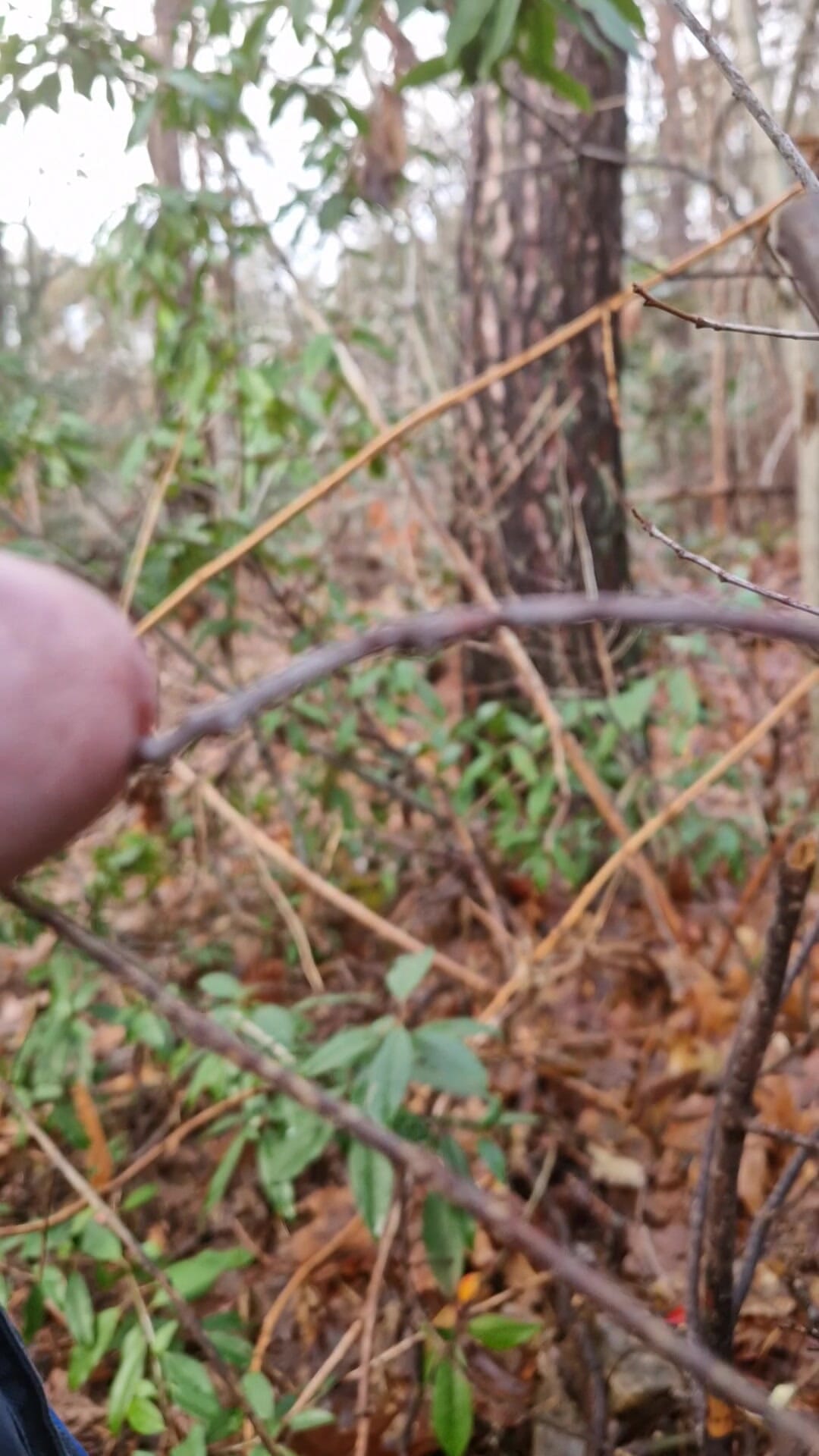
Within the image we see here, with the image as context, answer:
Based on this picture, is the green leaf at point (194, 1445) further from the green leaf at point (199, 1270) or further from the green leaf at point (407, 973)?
the green leaf at point (407, 973)

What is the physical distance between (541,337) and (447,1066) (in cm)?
162

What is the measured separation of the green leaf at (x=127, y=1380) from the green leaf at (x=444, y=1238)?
0.86 feet

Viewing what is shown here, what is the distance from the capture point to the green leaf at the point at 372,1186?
0.81m

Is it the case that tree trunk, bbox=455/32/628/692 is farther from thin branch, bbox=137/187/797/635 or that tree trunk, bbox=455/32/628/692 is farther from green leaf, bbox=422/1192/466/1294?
green leaf, bbox=422/1192/466/1294

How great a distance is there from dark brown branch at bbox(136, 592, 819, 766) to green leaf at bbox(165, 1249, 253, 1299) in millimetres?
791

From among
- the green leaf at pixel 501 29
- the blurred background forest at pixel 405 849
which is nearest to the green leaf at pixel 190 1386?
the blurred background forest at pixel 405 849

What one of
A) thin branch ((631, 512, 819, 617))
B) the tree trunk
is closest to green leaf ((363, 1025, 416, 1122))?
thin branch ((631, 512, 819, 617))

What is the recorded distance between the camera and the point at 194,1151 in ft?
4.92

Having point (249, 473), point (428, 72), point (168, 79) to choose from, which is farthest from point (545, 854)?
point (168, 79)

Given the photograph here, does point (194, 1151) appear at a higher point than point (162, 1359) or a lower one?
lower

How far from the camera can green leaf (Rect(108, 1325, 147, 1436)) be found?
0.84 metres

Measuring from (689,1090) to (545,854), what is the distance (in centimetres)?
44

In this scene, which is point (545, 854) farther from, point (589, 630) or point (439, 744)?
point (589, 630)

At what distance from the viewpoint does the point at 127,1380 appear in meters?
0.84
